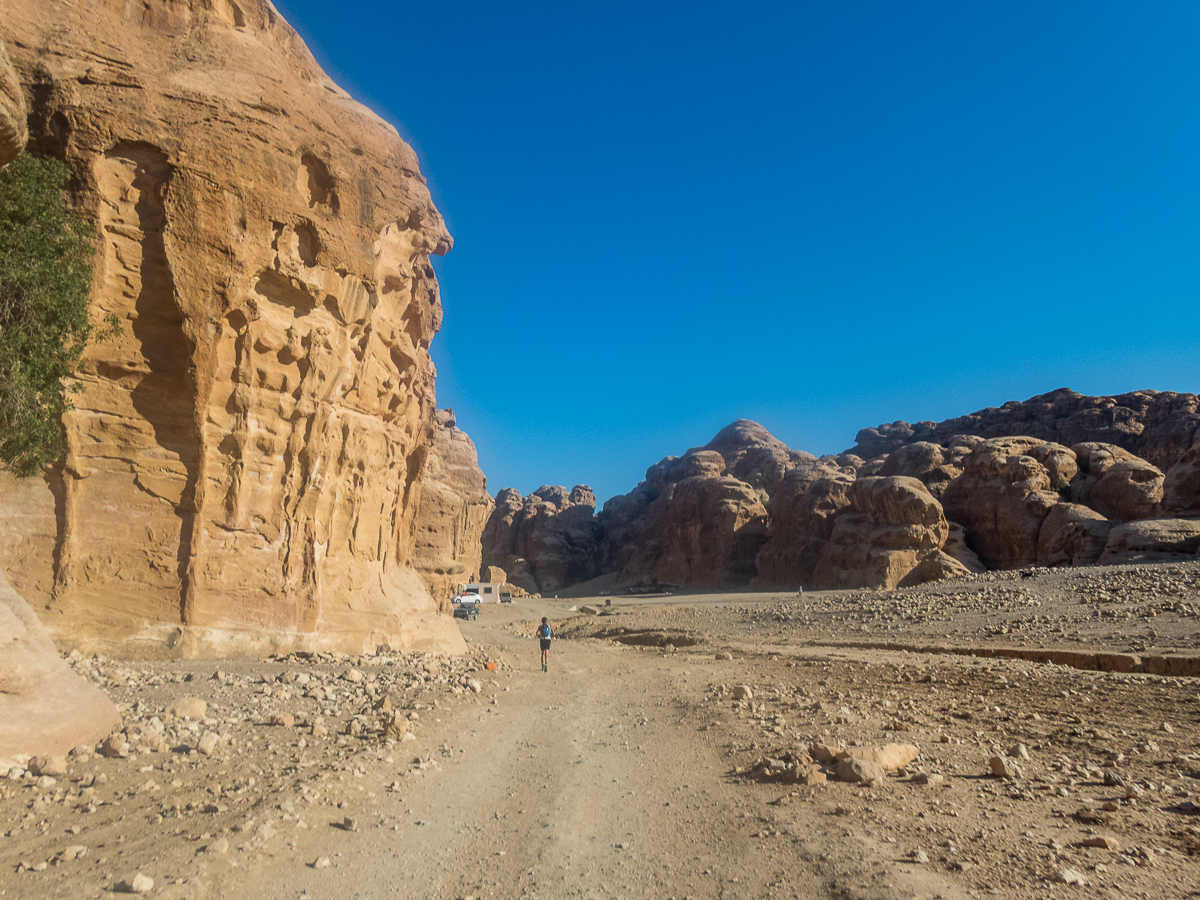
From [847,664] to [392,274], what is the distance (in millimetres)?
15694

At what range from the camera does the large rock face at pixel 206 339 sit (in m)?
12.0

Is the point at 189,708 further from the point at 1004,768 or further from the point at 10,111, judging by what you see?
the point at 1004,768

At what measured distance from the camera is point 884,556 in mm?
45906

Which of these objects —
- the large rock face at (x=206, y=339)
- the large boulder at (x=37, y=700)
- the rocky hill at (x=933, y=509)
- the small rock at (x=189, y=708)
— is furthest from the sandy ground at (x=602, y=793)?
the rocky hill at (x=933, y=509)

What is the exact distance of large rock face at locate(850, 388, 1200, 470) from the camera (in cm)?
6938

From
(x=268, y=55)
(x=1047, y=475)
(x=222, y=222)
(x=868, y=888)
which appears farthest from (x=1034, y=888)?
(x=1047, y=475)

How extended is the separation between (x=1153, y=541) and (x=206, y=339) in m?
40.8

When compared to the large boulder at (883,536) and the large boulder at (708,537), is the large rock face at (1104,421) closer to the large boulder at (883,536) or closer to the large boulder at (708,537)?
the large boulder at (708,537)

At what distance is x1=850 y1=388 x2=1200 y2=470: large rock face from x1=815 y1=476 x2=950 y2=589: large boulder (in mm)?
36999

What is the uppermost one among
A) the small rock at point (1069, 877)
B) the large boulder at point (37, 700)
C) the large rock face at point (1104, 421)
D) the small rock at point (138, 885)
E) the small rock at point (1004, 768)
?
the large rock face at point (1104, 421)

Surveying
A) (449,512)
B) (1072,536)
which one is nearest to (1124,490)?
(1072,536)

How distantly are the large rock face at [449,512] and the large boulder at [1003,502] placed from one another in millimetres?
38688

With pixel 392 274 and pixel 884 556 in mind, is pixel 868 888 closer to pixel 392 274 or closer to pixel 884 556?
pixel 392 274

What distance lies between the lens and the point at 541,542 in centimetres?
9256
